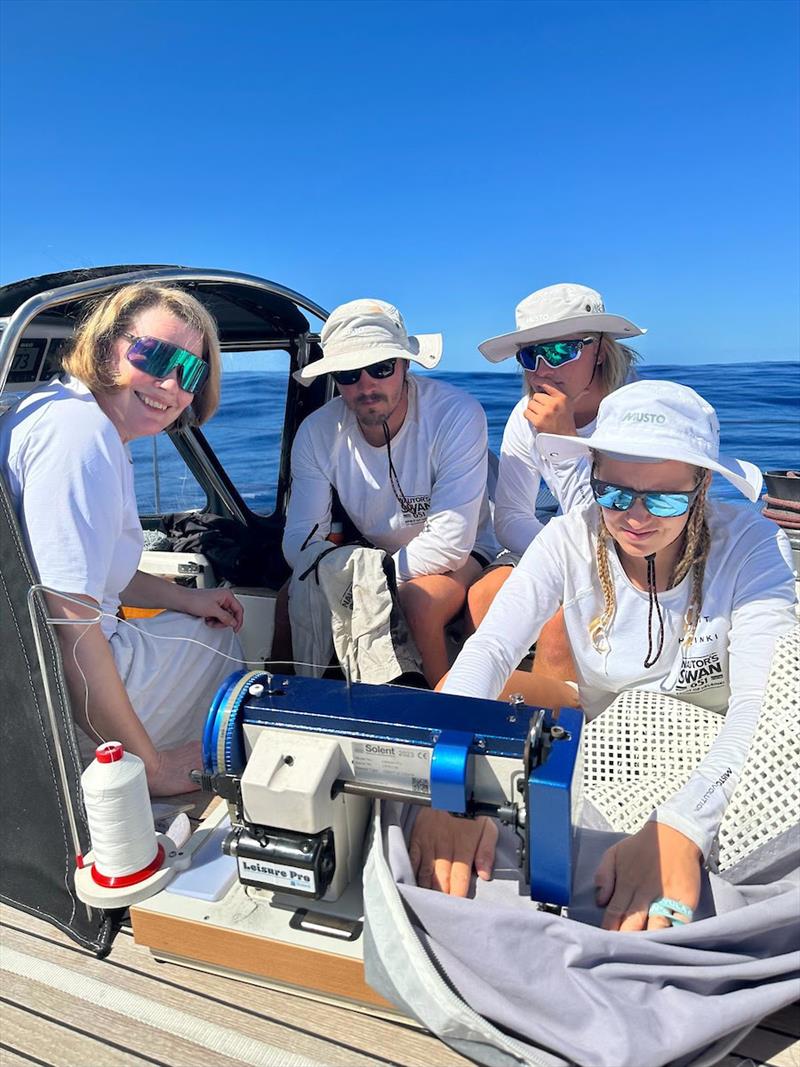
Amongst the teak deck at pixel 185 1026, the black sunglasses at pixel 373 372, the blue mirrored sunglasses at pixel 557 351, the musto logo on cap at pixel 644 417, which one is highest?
the blue mirrored sunglasses at pixel 557 351

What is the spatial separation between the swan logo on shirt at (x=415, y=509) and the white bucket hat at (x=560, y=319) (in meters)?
0.57

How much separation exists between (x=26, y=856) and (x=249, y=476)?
2.64 m

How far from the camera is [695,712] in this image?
5.68ft

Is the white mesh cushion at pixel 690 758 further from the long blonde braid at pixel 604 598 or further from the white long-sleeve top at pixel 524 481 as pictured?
the white long-sleeve top at pixel 524 481

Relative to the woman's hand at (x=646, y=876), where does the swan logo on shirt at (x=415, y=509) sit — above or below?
above

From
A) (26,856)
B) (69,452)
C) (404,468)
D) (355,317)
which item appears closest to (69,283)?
(69,452)

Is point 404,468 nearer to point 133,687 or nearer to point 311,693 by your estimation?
point 133,687

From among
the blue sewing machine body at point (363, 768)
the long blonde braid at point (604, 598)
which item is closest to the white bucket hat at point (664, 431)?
the long blonde braid at point (604, 598)

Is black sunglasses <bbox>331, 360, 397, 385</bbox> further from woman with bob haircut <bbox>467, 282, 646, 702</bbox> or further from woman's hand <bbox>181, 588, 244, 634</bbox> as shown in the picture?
woman's hand <bbox>181, 588, 244, 634</bbox>

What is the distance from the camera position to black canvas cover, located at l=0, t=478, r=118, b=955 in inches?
62.5

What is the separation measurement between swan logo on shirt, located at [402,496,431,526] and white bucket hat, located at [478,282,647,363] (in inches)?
22.3

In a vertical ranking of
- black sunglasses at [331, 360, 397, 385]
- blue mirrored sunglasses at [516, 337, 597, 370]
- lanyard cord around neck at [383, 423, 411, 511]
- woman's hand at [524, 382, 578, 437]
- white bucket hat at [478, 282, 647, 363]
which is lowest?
lanyard cord around neck at [383, 423, 411, 511]

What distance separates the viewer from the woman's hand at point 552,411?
8.37ft

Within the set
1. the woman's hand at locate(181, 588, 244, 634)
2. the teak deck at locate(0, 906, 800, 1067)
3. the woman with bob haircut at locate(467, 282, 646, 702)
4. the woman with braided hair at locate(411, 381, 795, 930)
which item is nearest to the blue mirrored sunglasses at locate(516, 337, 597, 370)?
the woman with bob haircut at locate(467, 282, 646, 702)
